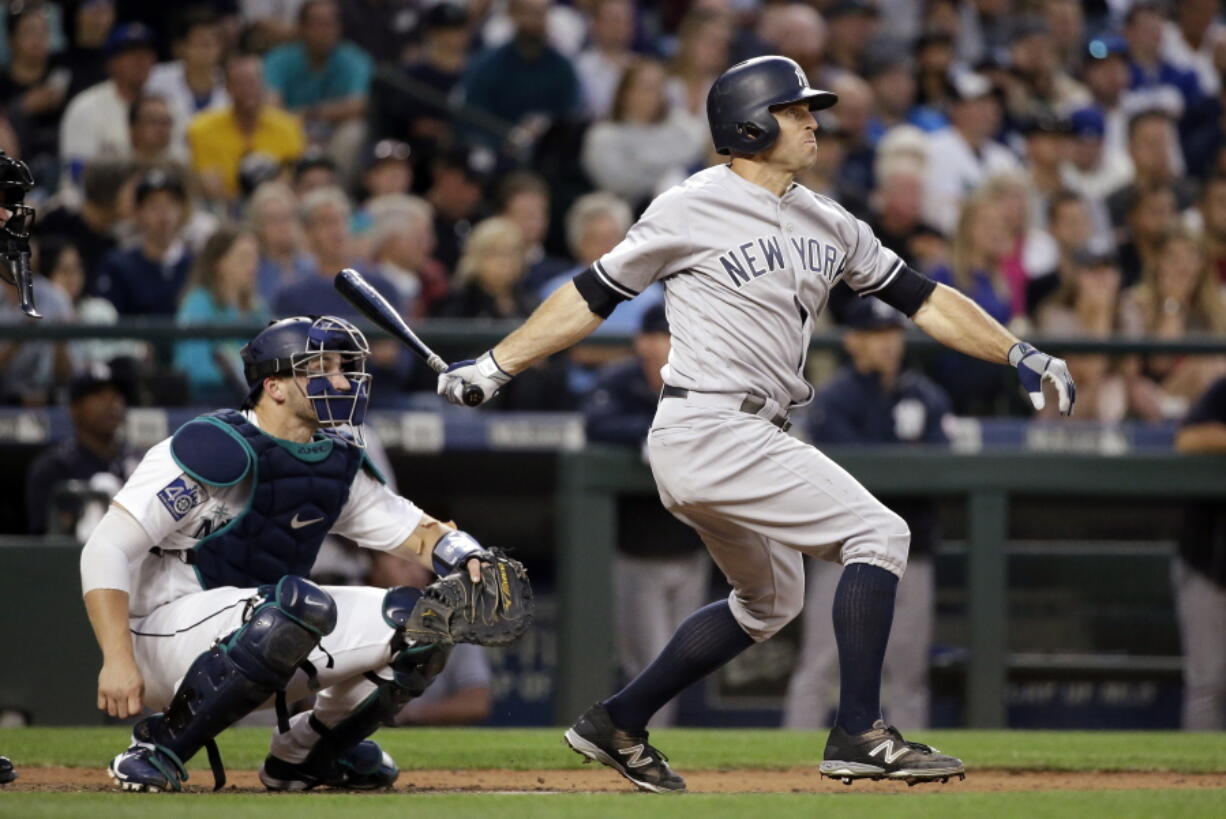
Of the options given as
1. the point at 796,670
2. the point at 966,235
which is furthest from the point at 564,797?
the point at 966,235

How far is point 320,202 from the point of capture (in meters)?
8.11

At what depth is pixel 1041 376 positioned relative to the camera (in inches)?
179

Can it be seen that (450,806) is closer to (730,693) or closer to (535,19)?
(730,693)

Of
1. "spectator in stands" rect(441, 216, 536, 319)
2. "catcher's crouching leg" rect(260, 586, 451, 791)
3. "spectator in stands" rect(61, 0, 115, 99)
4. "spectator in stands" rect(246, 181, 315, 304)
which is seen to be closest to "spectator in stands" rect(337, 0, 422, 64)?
"spectator in stands" rect(61, 0, 115, 99)

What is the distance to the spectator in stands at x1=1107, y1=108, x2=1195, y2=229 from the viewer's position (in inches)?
408

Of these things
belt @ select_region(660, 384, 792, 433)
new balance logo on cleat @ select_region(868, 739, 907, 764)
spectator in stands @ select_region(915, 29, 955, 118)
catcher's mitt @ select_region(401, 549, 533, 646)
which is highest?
spectator in stands @ select_region(915, 29, 955, 118)

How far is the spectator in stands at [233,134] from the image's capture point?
8.98m

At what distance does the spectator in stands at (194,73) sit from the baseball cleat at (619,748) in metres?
5.26

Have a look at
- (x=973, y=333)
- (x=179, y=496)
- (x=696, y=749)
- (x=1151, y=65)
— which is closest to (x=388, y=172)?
(x=696, y=749)

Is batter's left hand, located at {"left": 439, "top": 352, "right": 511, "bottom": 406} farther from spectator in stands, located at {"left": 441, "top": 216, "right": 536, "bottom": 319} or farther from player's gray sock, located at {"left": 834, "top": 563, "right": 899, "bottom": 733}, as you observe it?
spectator in stands, located at {"left": 441, "top": 216, "right": 536, "bottom": 319}

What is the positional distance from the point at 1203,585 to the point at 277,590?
4.56 m

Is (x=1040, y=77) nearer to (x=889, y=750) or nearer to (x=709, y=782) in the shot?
(x=709, y=782)

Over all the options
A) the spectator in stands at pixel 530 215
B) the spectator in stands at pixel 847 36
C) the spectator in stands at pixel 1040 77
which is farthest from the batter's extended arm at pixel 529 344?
the spectator in stands at pixel 1040 77

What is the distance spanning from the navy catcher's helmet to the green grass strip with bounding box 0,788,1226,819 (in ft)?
Answer: 3.09
